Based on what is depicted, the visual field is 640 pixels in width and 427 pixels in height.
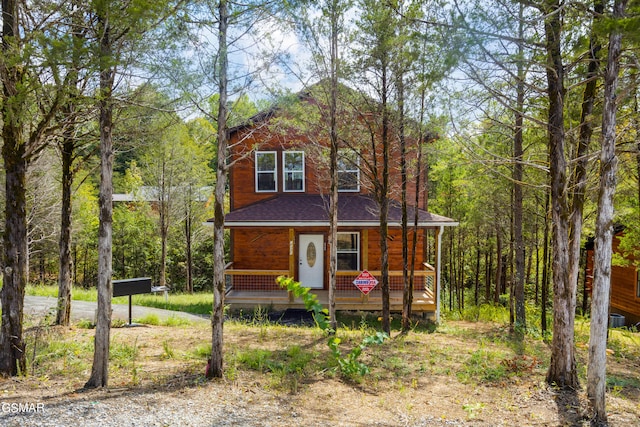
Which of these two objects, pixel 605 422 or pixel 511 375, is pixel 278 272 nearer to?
pixel 511 375

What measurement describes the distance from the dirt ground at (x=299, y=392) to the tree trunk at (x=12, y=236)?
0.46 m

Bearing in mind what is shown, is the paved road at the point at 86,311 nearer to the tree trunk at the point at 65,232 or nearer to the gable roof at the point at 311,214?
the tree trunk at the point at 65,232

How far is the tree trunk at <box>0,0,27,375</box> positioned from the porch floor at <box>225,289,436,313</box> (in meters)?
7.26

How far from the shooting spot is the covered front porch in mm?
12602

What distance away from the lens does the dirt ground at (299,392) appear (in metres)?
4.95

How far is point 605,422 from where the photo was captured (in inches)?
200

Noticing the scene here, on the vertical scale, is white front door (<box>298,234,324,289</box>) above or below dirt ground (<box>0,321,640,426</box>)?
above

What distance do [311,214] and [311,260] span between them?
80.3 inches

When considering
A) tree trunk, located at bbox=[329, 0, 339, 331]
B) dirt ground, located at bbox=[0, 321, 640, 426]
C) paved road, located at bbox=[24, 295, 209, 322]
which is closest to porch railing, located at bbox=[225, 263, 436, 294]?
paved road, located at bbox=[24, 295, 209, 322]

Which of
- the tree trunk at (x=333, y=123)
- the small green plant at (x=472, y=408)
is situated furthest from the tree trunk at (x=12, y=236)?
the small green plant at (x=472, y=408)

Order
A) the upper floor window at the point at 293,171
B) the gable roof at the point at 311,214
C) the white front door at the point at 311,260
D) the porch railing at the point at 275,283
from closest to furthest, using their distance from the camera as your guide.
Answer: the gable roof at the point at 311,214 → the porch railing at the point at 275,283 → the white front door at the point at 311,260 → the upper floor window at the point at 293,171

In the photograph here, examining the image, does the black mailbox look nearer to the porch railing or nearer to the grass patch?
the porch railing

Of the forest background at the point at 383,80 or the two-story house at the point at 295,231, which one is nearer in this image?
the forest background at the point at 383,80

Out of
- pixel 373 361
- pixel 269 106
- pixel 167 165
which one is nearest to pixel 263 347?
pixel 373 361
